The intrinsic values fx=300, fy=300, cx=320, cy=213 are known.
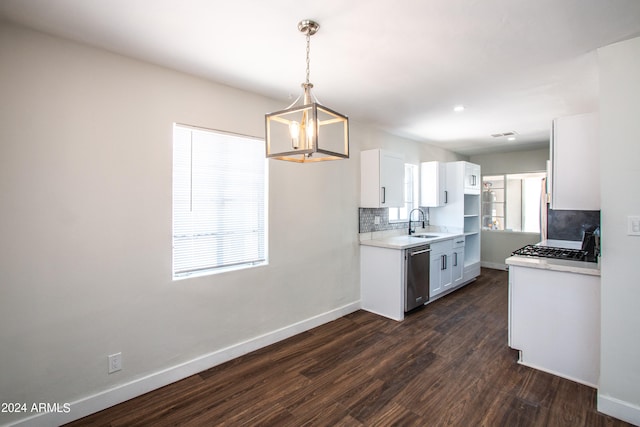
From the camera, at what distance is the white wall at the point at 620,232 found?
1.96 metres

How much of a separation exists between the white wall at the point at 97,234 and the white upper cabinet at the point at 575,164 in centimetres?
272

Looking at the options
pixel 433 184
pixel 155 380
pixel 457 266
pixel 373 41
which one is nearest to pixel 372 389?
pixel 155 380

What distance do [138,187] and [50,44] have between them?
1.03m

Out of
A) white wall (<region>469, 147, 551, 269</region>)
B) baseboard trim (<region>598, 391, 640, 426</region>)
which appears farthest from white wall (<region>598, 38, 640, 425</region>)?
white wall (<region>469, 147, 551, 269</region>)

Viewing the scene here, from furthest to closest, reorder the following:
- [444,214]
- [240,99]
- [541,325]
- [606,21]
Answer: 1. [444,214]
2. [240,99]
3. [541,325]
4. [606,21]

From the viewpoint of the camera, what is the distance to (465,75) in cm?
261

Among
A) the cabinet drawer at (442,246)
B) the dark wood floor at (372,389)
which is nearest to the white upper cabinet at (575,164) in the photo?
the dark wood floor at (372,389)

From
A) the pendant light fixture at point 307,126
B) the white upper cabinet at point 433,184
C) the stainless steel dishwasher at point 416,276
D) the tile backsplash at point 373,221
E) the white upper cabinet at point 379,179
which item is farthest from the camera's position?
the white upper cabinet at point 433,184

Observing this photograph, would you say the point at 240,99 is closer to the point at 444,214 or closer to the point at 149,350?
the point at 149,350

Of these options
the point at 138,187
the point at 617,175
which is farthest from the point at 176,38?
the point at 617,175

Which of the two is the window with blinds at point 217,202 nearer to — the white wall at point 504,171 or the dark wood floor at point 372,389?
the dark wood floor at point 372,389

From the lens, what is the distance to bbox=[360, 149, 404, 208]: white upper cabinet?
4.01m

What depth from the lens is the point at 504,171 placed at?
20.9ft

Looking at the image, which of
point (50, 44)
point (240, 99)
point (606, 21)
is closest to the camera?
point (606, 21)
